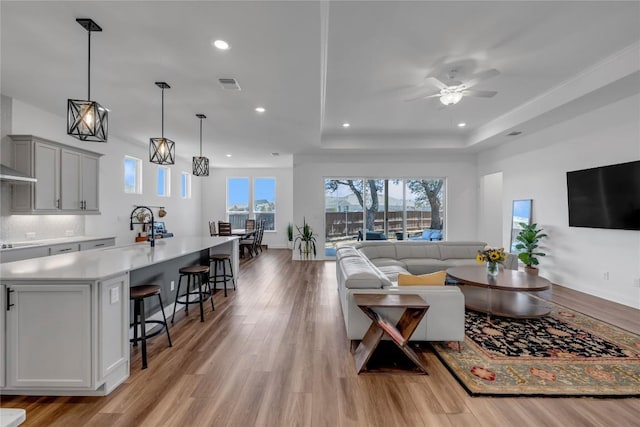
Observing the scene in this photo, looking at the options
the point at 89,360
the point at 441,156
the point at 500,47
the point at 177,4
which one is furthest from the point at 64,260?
the point at 441,156

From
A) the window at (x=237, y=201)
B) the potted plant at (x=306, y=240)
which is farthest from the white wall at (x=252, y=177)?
the potted plant at (x=306, y=240)

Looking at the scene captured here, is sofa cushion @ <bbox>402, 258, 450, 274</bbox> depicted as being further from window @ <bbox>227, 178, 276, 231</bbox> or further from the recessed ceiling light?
window @ <bbox>227, 178, 276, 231</bbox>

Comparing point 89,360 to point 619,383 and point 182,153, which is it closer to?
point 619,383

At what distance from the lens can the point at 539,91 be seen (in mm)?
4645

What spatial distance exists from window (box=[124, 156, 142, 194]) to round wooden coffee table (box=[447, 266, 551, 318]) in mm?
7108

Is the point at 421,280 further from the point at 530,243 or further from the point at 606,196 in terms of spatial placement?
the point at 530,243

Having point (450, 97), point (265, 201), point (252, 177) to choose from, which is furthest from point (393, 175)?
point (252, 177)

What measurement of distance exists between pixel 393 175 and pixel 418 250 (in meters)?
3.01

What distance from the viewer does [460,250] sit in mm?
5754

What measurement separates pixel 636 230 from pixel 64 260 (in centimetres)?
672

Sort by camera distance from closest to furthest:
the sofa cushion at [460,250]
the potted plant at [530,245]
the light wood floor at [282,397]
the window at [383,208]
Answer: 1. the light wood floor at [282,397]
2. the potted plant at [530,245]
3. the sofa cushion at [460,250]
4. the window at [383,208]

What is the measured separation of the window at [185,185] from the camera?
31.5ft

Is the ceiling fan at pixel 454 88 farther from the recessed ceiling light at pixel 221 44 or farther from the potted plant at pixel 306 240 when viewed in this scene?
the potted plant at pixel 306 240

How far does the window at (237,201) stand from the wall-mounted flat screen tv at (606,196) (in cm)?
920
